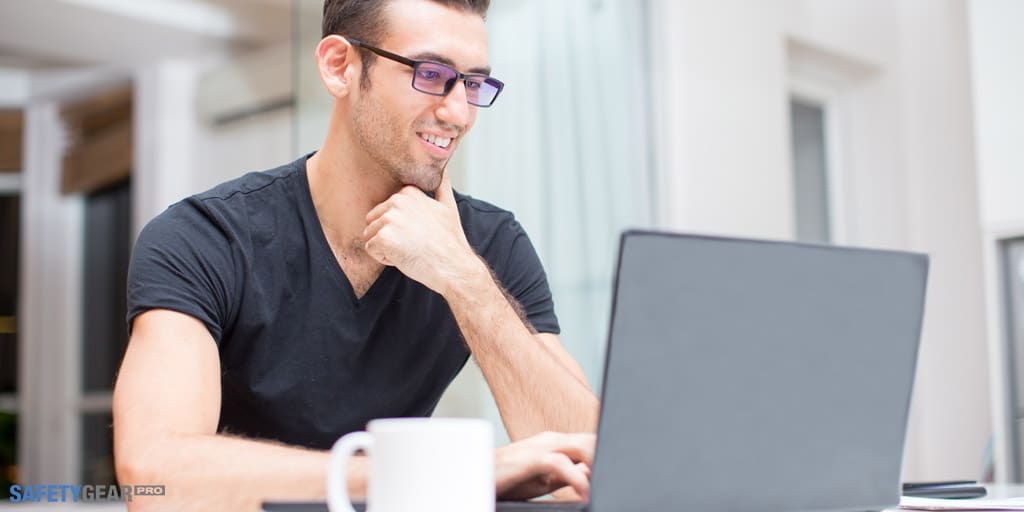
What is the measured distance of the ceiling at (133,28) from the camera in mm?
3490

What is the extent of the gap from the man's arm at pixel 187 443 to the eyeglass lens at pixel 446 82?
0.47 m

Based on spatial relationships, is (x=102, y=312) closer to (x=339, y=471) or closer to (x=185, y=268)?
(x=185, y=268)

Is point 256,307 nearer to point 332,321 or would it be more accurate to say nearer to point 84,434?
point 332,321

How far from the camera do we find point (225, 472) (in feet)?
2.85

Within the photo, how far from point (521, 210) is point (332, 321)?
160cm

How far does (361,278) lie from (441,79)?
31cm

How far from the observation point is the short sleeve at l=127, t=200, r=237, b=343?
1153 millimetres

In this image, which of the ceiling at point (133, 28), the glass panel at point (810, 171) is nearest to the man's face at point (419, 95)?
the ceiling at point (133, 28)

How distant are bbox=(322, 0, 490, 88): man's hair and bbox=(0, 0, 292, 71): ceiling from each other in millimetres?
2302

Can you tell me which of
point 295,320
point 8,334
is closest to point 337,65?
point 295,320

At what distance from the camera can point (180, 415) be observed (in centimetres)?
100

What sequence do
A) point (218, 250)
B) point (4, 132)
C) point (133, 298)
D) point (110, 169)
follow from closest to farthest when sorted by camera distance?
point (133, 298) → point (218, 250) → point (110, 169) → point (4, 132)

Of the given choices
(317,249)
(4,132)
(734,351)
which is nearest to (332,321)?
(317,249)

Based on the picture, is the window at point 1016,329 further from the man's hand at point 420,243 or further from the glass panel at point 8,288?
the glass panel at point 8,288
